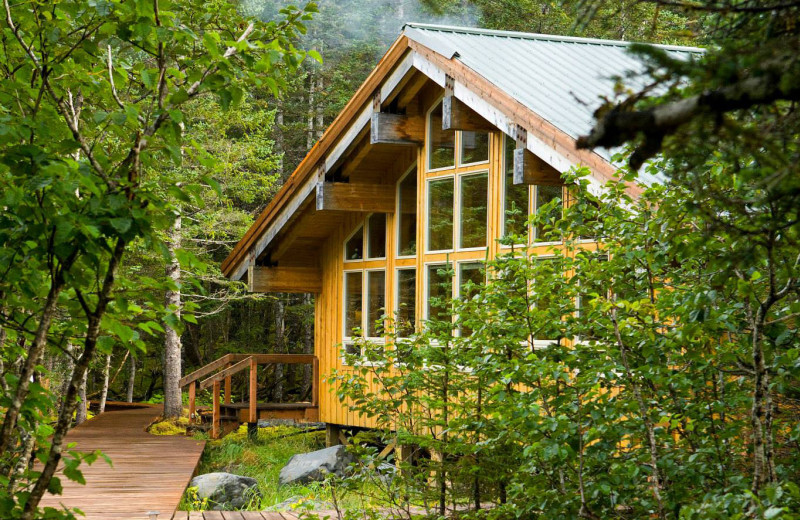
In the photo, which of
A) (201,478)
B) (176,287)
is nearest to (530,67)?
(201,478)

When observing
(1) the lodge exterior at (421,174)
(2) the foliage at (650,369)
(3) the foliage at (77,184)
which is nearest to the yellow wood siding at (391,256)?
(1) the lodge exterior at (421,174)

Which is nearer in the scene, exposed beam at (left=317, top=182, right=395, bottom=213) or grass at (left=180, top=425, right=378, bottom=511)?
grass at (left=180, top=425, right=378, bottom=511)

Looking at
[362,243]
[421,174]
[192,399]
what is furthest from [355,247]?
[192,399]

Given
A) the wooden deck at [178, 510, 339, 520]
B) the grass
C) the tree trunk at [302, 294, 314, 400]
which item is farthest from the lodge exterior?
the tree trunk at [302, 294, 314, 400]

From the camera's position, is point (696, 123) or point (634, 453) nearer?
point (696, 123)

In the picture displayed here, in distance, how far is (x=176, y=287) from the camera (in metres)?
2.57

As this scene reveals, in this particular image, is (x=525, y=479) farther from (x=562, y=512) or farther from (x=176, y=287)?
(x=176, y=287)

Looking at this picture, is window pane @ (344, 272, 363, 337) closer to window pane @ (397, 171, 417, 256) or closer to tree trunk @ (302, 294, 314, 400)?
window pane @ (397, 171, 417, 256)

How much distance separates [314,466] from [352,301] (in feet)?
9.11

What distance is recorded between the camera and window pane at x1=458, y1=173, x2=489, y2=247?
1009 centimetres

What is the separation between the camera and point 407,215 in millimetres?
11477

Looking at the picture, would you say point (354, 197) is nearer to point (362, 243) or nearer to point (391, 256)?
point (391, 256)

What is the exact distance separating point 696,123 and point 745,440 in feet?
9.39

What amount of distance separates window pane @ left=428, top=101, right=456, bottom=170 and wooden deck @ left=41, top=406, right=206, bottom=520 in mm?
4656
